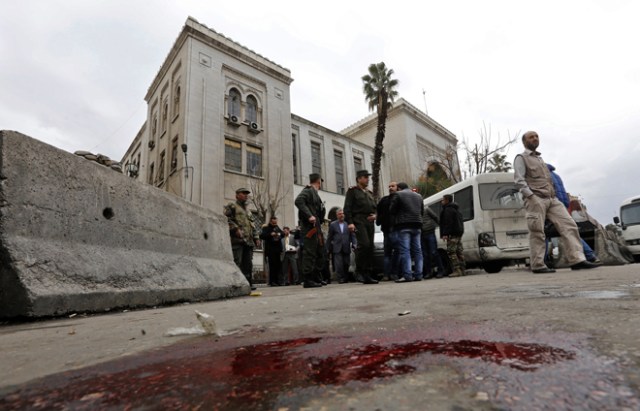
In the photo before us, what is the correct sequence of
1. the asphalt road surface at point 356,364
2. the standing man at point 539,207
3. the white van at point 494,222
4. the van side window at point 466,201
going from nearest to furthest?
the asphalt road surface at point 356,364 < the standing man at point 539,207 < the white van at point 494,222 < the van side window at point 466,201

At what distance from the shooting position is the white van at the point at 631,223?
9.28m

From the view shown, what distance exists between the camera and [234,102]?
63.5 ft

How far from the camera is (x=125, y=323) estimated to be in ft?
6.05

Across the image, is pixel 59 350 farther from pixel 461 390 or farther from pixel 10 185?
pixel 10 185

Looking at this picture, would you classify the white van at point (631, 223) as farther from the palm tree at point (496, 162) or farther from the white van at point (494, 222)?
the palm tree at point (496, 162)

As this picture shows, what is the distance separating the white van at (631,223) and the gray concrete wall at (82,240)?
10.9m

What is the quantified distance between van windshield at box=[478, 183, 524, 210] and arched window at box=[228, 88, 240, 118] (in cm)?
1505

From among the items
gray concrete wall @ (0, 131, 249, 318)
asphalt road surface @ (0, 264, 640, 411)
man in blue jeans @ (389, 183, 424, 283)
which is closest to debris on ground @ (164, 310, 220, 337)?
asphalt road surface @ (0, 264, 640, 411)

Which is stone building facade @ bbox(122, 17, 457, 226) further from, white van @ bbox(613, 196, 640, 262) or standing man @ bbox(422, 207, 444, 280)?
white van @ bbox(613, 196, 640, 262)

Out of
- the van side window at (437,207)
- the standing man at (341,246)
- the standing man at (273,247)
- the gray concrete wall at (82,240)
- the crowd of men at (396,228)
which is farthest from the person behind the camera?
the van side window at (437,207)

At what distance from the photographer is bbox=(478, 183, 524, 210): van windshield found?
6973 millimetres

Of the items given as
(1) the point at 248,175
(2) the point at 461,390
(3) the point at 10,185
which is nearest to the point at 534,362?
(2) the point at 461,390

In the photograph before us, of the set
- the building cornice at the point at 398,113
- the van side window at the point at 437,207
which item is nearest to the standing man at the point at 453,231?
the van side window at the point at 437,207

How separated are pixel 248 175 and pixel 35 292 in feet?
53.8
